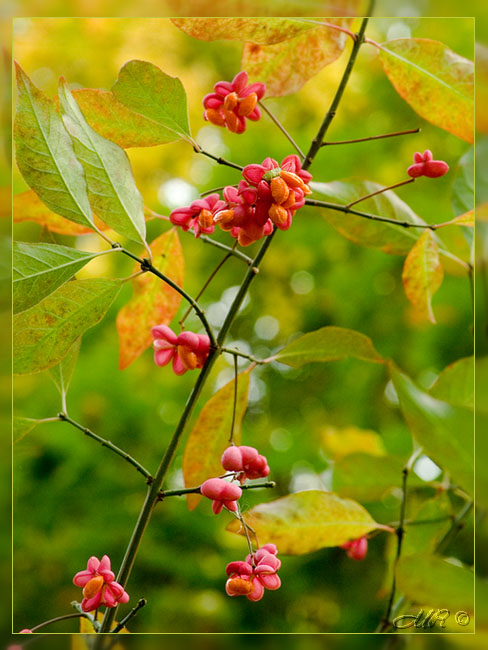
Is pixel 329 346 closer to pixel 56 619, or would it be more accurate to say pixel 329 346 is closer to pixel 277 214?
pixel 277 214

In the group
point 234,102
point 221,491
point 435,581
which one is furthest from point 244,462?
point 234,102

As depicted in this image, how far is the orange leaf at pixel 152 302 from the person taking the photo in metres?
0.52

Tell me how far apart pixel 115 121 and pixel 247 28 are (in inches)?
4.8

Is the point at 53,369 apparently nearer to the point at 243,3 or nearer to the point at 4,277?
the point at 4,277

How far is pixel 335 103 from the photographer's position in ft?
1.58

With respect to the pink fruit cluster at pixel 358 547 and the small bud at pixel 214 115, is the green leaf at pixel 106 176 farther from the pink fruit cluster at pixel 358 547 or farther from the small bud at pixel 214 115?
the pink fruit cluster at pixel 358 547

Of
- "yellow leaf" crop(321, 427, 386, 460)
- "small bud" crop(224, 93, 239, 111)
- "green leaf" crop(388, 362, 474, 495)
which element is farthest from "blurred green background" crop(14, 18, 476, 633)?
"green leaf" crop(388, 362, 474, 495)

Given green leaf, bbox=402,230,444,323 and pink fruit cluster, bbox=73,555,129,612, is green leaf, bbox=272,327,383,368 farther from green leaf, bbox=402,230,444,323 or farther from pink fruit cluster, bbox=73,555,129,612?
pink fruit cluster, bbox=73,555,129,612

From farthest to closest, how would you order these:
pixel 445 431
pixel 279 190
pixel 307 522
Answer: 1. pixel 307 522
2. pixel 279 190
3. pixel 445 431

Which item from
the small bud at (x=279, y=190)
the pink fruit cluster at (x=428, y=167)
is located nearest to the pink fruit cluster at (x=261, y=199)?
the small bud at (x=279, y=190)

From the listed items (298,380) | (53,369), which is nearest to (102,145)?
(53,369)

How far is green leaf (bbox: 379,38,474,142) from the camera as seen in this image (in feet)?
1.69

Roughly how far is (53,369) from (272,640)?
0.87 ft

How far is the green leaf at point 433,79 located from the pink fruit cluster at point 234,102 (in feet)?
0.43
